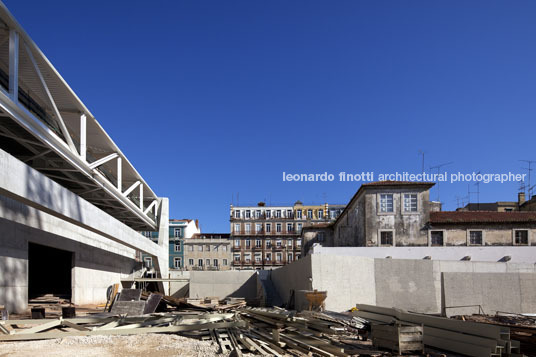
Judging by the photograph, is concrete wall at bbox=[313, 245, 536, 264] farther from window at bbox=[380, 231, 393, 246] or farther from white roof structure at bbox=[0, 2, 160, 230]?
white roof structure at bbox=[0, 2, 160, 230]

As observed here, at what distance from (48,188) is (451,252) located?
27287mm

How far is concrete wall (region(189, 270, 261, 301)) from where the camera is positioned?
135 feet

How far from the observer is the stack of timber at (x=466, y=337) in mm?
10453

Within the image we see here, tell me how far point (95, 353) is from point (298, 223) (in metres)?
75.1

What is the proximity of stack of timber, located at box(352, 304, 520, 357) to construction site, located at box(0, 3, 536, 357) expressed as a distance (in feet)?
0.11

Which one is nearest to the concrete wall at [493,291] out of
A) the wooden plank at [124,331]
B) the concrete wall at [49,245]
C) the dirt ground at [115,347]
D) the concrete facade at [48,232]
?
the wooden plank at [124,331]

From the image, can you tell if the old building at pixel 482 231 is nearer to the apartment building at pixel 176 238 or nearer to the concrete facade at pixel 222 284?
the concrete facade at pixel 222 284

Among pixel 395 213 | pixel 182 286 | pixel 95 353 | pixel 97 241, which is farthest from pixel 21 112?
pixel 182 286

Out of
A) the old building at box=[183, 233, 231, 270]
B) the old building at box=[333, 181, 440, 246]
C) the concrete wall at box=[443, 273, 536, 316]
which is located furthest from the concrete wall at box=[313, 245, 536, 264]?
the old building at box=[183, 233, 231, 270]

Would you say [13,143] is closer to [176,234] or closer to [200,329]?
[200,329]

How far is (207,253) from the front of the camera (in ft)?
266

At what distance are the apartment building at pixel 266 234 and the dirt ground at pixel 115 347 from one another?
228 ft

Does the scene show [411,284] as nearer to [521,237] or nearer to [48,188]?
[521,237]

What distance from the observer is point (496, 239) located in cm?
3719
